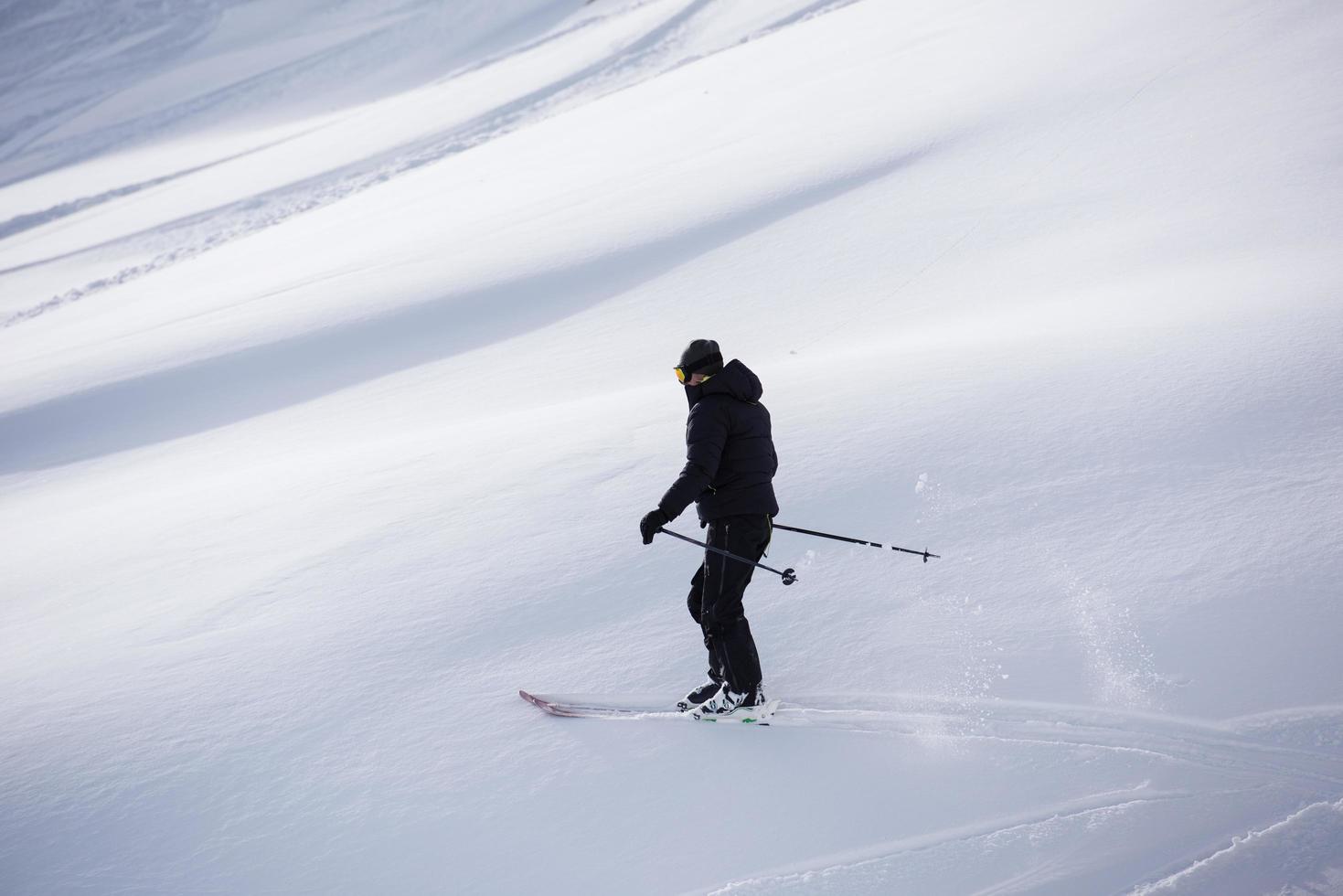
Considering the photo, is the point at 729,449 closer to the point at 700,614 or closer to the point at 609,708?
the point at 700,614

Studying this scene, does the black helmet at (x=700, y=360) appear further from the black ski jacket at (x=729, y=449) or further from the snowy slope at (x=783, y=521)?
the snowy slope at (x=783, y=521)

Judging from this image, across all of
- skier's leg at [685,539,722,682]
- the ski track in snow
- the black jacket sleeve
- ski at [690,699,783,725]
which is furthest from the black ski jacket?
the ski track in snow

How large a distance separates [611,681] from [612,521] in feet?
4.09

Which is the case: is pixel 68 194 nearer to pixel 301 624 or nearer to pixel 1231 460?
pixel 301 624

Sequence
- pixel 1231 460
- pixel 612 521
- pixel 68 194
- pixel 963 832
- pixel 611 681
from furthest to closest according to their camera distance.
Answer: pixel 68 194
pixel 612 521
pixel 1231 460
pixel 611 681
pixel 963 832

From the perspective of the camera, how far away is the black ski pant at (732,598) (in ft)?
11.5

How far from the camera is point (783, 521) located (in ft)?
15.4

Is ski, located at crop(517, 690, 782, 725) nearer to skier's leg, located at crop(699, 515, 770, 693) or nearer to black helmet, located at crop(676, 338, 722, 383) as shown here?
skier's leg, located at crop(699, 515, 770, 693)

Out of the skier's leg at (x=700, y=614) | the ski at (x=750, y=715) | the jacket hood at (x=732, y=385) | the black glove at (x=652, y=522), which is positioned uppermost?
the jacket hood at (x=732, y=385)

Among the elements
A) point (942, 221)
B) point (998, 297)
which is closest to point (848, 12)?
point (942, 221)

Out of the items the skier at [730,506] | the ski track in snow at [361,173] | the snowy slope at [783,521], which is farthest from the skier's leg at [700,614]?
the ski track in snow at [361,173]

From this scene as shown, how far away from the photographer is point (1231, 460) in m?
4.25

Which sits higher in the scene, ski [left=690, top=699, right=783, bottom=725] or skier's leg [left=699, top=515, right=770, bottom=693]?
skier's leg [left=699, top=515, right=770, bottom=693]

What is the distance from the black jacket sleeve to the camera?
3.32 m
